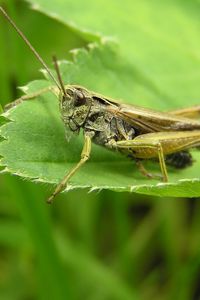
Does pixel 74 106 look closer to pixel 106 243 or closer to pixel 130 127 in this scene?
pixel 130 127

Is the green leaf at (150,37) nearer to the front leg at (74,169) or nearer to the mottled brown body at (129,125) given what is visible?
the mottled brown body at (129,125)

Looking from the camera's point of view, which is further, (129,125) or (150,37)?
(150,37)

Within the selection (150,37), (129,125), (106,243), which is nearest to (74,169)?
(129,125)

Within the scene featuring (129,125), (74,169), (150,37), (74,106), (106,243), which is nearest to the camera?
(74,169)

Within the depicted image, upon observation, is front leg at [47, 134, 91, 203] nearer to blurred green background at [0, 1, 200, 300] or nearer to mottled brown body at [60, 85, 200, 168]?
mottled brown body at [60, 85, 200, 168]

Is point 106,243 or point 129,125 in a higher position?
point 129,125

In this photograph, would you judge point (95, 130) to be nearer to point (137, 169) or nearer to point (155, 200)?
point (137, 169)

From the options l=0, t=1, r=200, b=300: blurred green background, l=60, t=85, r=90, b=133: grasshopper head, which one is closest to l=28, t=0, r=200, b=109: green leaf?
l=0, t=1, r=200, b=300: blurred green background
